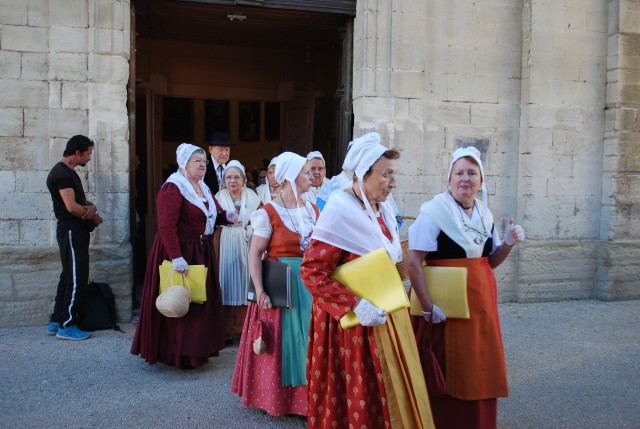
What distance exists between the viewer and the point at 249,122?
14375mm

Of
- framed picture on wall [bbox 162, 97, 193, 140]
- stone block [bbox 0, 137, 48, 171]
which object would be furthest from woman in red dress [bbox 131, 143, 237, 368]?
framed picture on wall [bbox 162, 97, 193, 140]

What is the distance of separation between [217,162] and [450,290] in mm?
4162

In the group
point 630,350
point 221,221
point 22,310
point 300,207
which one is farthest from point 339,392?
point 22,310

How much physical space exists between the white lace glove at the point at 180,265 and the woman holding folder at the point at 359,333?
1977 mm

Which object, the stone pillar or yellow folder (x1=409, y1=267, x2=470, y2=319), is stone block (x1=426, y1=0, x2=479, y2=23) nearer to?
→ the stone pillar

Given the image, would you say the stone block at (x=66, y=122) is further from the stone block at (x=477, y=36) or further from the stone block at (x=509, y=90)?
the stone block at (x=509, y=90)

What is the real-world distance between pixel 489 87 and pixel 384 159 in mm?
4895

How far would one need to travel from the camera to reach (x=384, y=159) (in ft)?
9.62

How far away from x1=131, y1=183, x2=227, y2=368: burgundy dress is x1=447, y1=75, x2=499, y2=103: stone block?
3.56 m

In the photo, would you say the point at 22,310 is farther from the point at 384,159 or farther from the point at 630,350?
the point at 630,350

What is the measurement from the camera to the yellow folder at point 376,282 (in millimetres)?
2721

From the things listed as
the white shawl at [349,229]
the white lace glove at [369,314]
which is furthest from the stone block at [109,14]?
the white lace glove at [369,314]

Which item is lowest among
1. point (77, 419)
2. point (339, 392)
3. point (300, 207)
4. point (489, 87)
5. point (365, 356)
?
point (77, 419)

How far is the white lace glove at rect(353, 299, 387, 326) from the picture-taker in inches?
→ 105
